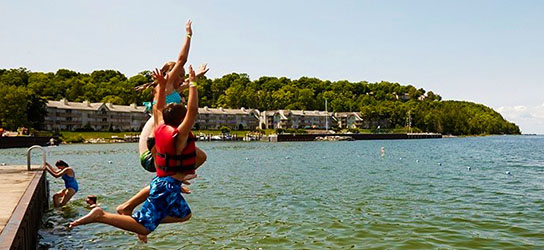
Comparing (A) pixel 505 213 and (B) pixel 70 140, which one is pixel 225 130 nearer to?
(B) pixel 70 140

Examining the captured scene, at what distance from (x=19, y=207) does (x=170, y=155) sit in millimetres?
7037

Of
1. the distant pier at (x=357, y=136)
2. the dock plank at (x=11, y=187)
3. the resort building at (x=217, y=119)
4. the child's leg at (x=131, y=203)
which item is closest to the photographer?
the child's leg at (x=131, y=203)

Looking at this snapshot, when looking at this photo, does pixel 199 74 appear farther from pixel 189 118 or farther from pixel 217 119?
pixel 217 119

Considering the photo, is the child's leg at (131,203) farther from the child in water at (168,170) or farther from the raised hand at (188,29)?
the raised hand at (188,29)

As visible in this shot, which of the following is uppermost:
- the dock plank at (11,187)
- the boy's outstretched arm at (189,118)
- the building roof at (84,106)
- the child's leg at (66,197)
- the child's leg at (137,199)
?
the building roof at (84,106)

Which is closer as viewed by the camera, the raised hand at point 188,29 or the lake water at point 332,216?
the raised hand at point 188,29

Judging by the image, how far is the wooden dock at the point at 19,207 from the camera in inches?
327

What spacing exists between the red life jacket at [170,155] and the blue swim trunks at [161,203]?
0.43ft

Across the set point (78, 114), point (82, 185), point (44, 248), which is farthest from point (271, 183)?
point (78, 114)

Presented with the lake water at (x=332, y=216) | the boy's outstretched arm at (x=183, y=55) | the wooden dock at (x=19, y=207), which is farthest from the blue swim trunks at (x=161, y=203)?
the lake water at (x=332, y=216)

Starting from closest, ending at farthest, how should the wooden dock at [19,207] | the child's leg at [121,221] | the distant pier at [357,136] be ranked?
the child's leg at [121,221] → the wooden dock at [19,207] → the distant pier at [357,136]

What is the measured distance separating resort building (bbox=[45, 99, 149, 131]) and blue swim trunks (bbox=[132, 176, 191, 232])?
136834 millimetres

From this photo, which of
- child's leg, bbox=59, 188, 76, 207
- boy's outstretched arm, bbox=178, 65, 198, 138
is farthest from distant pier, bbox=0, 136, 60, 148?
boy's outstretched arm, bbox=178, 65, 198, 138

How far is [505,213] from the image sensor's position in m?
17.6
